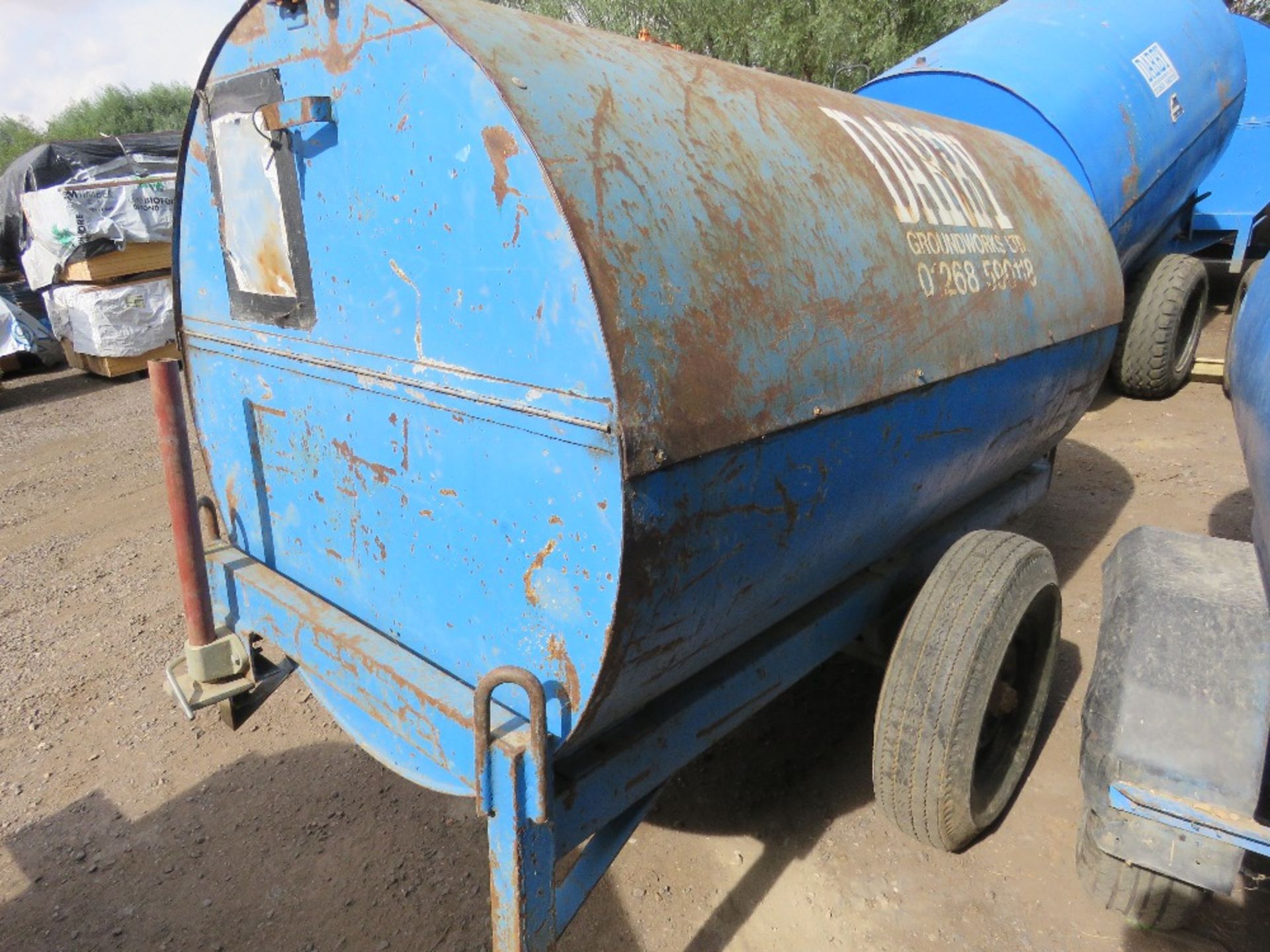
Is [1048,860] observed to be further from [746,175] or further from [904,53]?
[904,53]

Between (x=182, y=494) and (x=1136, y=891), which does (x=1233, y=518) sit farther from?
(x=182, y=494)

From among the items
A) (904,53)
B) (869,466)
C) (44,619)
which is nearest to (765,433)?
(869,466)

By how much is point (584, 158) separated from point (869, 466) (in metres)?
1.01

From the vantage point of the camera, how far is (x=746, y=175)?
5.85ft

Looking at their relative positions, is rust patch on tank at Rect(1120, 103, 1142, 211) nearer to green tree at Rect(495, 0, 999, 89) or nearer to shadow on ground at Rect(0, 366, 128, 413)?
green tree at Rect(495, 0, 999, 89)

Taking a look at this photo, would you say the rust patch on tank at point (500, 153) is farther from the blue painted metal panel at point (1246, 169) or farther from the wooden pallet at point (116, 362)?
the wooden pallet at point (116, 362)

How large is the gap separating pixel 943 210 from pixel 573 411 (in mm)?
1525

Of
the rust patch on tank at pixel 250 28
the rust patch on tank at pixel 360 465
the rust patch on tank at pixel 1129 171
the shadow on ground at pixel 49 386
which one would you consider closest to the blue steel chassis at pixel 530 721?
the rust patch on tank at pixel 360 465

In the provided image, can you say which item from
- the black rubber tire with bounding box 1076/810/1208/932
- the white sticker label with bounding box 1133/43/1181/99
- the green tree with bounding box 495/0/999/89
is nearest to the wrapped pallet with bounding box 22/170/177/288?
the green tree with bounding box 495/0/999/89

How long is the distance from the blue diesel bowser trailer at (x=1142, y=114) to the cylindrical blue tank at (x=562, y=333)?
2.31 meters

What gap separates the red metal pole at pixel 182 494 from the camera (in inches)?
81.1

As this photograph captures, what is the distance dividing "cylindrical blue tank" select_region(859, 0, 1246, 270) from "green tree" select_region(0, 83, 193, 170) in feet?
113

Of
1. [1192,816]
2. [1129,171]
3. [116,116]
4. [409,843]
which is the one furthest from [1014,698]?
[116,116]

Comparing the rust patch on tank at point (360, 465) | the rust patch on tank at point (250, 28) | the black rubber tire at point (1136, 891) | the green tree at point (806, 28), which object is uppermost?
the green tree at point (806, 28)
